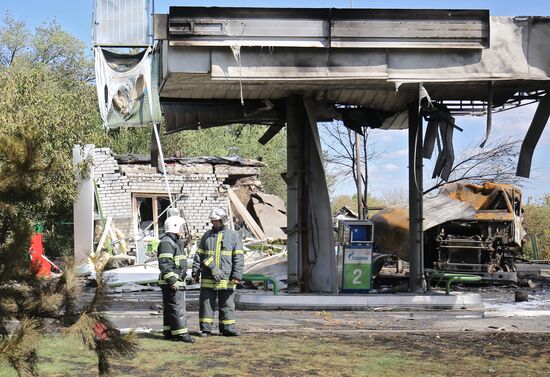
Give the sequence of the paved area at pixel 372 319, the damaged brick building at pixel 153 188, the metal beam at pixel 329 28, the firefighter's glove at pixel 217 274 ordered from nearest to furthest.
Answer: the firefighter's glove at pixel 217 274 → the paved area at pixel 372 319 → the metal beam at pixel 329 28 → the damaged brick building at pixel 153 188

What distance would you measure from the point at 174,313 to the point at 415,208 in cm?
777

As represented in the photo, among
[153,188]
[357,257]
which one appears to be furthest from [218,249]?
[153,188]

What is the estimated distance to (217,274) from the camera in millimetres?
11516

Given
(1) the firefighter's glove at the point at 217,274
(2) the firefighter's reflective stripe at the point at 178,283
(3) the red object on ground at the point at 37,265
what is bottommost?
(2) the firefighter's reflective stripe at the point at 178,283

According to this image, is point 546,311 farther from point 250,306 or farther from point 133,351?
point 133,351

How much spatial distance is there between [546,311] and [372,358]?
674 centimetres

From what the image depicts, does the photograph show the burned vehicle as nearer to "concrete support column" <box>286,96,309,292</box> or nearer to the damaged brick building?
"concrete support column" <box>286,96,309,292</box>

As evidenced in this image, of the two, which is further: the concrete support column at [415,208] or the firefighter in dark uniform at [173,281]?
the concrete support column at [415,208]

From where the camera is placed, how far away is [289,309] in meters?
15.4

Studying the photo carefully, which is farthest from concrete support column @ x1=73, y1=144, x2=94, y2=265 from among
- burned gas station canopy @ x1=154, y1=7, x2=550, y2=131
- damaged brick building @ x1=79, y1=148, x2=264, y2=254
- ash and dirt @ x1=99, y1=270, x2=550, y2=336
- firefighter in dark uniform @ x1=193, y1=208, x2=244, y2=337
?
firefighter in dark uniform @ x1=193, y1=208, x2=244, y2=337

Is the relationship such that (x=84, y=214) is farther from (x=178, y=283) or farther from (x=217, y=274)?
(x=178, y=283)

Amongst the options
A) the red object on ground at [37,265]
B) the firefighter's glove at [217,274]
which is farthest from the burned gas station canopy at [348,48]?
the red object on ground at [37,265]

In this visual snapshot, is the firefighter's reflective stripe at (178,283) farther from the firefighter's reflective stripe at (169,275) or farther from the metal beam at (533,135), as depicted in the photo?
the metal beam at (533,135)

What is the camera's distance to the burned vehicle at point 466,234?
21.0 m
